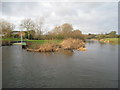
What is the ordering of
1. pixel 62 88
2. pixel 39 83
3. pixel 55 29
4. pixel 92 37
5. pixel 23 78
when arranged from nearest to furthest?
pixel 62 88 → pixel 39 83 → pixel 23 78 → pixel 55 29 → pixel 92 37

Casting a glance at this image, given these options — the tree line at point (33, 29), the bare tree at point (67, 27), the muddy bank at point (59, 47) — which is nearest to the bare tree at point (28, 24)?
the tree line at point (33, 29)

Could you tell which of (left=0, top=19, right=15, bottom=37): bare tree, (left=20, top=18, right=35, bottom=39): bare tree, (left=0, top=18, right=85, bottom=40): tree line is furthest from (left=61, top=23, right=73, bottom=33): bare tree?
(left=0, top=19, right=15, bottom=37): bare tree

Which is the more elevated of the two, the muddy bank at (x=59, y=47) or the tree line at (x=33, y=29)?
the tree line at (x=33, y=29)

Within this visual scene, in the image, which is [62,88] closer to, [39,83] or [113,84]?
[39,83]

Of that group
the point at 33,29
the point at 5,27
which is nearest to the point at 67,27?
the point at 33,29

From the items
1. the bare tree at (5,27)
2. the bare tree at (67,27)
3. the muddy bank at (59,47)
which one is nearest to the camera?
the muddy bank at (59,47)

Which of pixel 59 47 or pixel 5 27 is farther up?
pixel 5 27

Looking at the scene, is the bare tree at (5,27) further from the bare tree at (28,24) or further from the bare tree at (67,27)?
the bare tree at (67,27)

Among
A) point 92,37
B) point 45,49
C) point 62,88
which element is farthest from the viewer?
point 92,37

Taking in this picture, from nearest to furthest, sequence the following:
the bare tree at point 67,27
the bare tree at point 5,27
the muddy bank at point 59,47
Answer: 1. the muddy bank at point 59,47
2. the bare tree at point 5,27
3. the bare tree at point 67,27

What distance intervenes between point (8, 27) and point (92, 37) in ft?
115

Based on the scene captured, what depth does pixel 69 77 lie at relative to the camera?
4.95 metres

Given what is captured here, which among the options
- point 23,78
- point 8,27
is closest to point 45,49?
point 23,78

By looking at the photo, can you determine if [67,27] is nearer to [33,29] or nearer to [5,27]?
[33,29]
